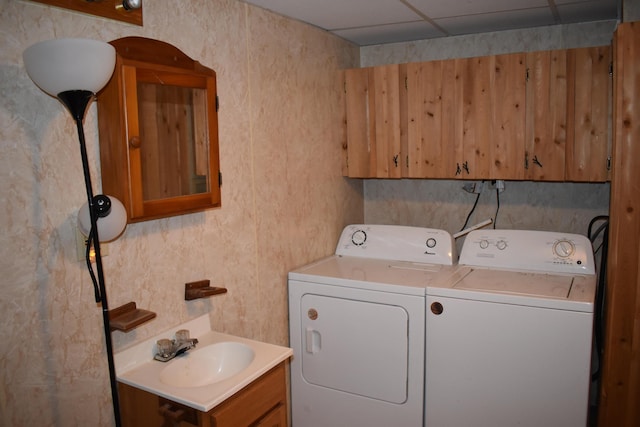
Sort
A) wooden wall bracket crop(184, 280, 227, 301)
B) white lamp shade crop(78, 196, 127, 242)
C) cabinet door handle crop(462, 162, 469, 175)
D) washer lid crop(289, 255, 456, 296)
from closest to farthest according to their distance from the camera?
white lamp shade crop(78, 196, 127, 242), wooden wall bracket crop(184, 280, 227, 301), washer lid crop(289, 255, 456, 296), cabinet door handle crop(462, 162, 469, 175)

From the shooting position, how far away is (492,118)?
2600 mm

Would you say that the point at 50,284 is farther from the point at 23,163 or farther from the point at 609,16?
the point at 609,16

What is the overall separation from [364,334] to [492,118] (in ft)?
4.24

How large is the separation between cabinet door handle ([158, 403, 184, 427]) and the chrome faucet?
24 cm

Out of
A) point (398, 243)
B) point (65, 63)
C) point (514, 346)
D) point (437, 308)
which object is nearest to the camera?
point (65, 63)

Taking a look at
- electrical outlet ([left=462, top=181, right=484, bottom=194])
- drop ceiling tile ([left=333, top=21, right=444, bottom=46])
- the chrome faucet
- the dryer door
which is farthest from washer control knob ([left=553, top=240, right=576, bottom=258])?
the chrome faucet

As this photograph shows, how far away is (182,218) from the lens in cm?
195

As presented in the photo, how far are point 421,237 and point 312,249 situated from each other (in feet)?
2.03

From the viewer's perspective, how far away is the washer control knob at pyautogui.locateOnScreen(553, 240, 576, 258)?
246 centimetres

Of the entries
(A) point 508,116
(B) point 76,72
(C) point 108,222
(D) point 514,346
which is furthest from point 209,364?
(A) point 508,116

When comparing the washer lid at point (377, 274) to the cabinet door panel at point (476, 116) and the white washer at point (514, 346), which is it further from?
the cabinet door panel at point (476, 116)

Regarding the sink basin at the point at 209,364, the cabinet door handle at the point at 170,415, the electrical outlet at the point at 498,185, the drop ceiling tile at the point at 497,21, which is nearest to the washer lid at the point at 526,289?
the electrical outlet at the point at 498,185

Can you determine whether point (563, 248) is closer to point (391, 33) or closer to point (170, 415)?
point (391, 33)

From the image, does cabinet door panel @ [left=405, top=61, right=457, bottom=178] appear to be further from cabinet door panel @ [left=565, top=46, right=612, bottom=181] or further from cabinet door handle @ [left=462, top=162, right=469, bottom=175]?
cabinet door panel @ [left=565, top=46, right=612, bottom=181]
